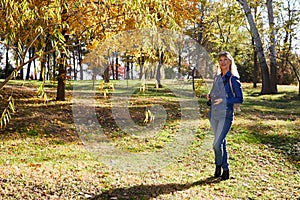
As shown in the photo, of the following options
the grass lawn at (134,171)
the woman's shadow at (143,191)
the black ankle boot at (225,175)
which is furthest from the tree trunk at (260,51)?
the woman's shadow at (143,191)

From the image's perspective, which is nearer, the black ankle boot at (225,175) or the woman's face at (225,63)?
the woman's face at (225,63)

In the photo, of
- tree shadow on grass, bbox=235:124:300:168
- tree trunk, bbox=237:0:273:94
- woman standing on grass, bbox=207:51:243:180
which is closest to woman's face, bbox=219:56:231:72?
woman standing on grass, bbox=207:51:243:180

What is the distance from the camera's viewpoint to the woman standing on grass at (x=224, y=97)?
4008mm

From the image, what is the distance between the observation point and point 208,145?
254 inches

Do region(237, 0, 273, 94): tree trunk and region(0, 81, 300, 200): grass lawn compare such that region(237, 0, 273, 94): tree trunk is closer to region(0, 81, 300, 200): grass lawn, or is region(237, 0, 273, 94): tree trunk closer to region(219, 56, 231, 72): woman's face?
region(0, 81, 300, 200): grass lawn

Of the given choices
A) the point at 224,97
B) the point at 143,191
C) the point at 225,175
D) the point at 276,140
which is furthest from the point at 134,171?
the point at 276,140

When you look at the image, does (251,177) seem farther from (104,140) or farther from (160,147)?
(104,140)

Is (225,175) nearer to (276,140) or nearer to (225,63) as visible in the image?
(225,63)

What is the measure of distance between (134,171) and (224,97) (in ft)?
5.68

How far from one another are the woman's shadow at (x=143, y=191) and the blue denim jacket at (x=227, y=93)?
115 cm

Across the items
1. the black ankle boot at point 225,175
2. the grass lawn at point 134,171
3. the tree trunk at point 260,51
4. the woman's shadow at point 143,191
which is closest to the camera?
the woman's shadow at point 143,191

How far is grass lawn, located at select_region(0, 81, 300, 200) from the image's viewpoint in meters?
3.89

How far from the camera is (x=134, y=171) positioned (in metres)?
4.64

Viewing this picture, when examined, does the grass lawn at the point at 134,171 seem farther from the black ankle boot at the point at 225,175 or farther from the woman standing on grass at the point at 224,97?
the woman standing on grass at the point at 224,97
